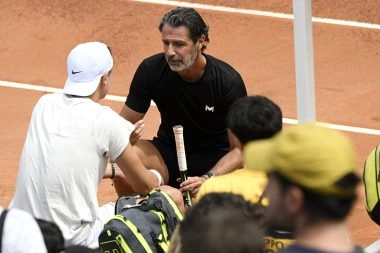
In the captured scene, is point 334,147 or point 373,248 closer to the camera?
point 334,147

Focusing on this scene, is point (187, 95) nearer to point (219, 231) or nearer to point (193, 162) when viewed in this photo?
point (193, 162)

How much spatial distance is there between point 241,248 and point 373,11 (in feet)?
34.0

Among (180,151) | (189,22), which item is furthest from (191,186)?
(189,22)

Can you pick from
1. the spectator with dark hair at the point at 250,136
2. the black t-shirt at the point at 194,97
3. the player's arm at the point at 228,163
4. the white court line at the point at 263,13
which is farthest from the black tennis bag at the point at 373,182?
the white court line at the point at 263,13

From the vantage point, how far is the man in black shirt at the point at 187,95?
8.05 meters

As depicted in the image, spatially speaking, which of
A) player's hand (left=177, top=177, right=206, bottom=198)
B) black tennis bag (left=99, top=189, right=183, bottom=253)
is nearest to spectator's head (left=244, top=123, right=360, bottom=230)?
black tennis bag (left=99, top=189, right=183, bottom=253)

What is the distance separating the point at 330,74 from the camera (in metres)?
12.2

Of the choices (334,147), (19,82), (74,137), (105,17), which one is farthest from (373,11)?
(334,147)

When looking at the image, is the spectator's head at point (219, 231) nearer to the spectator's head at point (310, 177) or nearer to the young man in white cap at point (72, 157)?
the spectator's head at point (310, 177)

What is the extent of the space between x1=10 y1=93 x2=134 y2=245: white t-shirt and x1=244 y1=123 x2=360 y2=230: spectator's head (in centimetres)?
281

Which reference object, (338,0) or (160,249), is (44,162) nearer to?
(160,249)

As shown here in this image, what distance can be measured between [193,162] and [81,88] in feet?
5.44

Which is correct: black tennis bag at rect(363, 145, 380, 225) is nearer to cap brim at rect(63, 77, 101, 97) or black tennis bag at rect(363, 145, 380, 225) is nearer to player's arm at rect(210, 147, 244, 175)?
player's arm at rect(210, 147, 244, 175)

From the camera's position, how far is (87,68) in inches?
269
